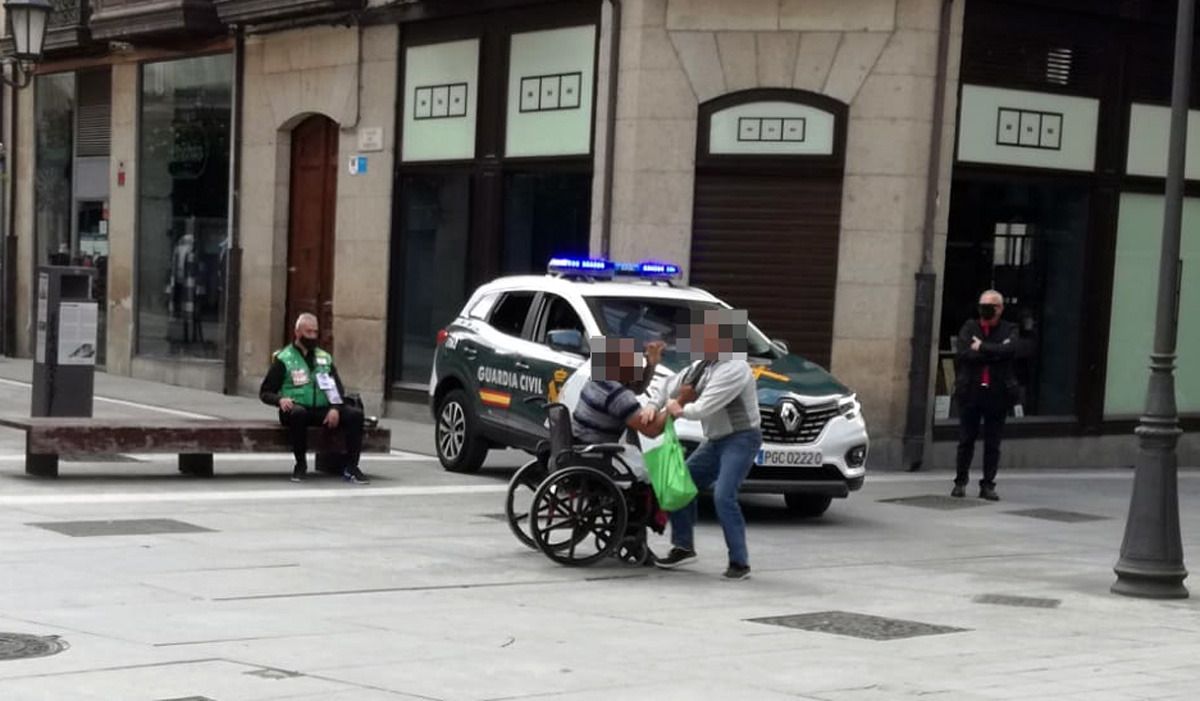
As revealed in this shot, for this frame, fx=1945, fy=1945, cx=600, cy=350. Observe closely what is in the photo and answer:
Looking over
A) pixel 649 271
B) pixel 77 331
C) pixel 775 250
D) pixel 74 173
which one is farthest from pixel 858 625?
pixel 74 173

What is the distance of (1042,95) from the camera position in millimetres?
19875

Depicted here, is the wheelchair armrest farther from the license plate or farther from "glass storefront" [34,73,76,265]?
"glass storefront" [34,73,76,265]

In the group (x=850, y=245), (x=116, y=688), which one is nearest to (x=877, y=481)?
(x=850, y=245)

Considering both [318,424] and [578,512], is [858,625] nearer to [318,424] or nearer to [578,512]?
[578,512]

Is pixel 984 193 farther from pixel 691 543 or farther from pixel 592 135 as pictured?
pixel 691 543

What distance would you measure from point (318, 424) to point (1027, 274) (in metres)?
8.21

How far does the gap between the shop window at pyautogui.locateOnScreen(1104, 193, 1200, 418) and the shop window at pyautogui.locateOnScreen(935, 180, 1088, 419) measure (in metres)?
0.52

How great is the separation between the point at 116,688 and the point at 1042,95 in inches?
573

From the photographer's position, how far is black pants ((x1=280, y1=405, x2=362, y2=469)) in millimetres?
15570

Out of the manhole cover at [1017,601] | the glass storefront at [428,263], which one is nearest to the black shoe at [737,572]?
the manhole cover at [1017,601]

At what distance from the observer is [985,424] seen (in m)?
16.8

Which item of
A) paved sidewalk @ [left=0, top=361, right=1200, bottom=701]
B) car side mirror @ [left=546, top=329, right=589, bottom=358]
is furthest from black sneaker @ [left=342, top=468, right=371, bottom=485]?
car side mirror @ [left=546, top=329, right=589, bottom=358]

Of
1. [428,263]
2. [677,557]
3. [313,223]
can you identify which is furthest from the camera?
[313,223]

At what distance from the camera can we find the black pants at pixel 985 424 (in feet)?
54.4
